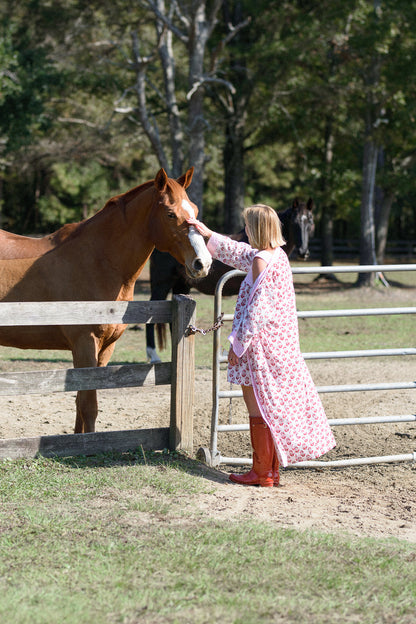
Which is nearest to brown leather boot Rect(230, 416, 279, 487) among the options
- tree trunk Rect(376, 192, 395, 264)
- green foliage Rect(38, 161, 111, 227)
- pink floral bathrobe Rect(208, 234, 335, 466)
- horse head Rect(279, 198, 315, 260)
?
pink floral bathrobe Rect(208, 234, 335, 466)

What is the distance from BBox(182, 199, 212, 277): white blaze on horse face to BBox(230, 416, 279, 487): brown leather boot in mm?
1080

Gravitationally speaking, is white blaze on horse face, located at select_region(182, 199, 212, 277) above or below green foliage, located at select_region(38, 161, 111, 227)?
below

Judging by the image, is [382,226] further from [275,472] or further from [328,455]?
[275,472]

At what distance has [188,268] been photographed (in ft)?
15.1

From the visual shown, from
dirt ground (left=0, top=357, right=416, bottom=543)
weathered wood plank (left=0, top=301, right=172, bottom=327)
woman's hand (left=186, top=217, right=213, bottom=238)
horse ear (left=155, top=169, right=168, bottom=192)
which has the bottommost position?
dirt ground (left=0, top=357, right=416, bottom=543)

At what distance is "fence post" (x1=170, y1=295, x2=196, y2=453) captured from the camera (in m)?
4.98

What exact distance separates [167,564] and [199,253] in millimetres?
2025

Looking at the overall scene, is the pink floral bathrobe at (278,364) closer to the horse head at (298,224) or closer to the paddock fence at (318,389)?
the paddock fence at (318,389)

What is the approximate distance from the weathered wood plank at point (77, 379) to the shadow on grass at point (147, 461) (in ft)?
1.70

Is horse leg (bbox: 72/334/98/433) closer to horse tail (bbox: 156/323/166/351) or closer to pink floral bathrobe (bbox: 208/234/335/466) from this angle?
pink floral bathrobe (bbox: 208/234/335/466)

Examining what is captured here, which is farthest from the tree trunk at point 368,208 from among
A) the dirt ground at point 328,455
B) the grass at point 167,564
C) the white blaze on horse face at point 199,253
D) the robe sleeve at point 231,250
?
the grass at point 167,564

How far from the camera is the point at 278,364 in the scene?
454 centimetres

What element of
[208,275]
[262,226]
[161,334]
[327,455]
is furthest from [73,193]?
[262,226]

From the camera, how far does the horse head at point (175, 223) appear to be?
15.2 feet
